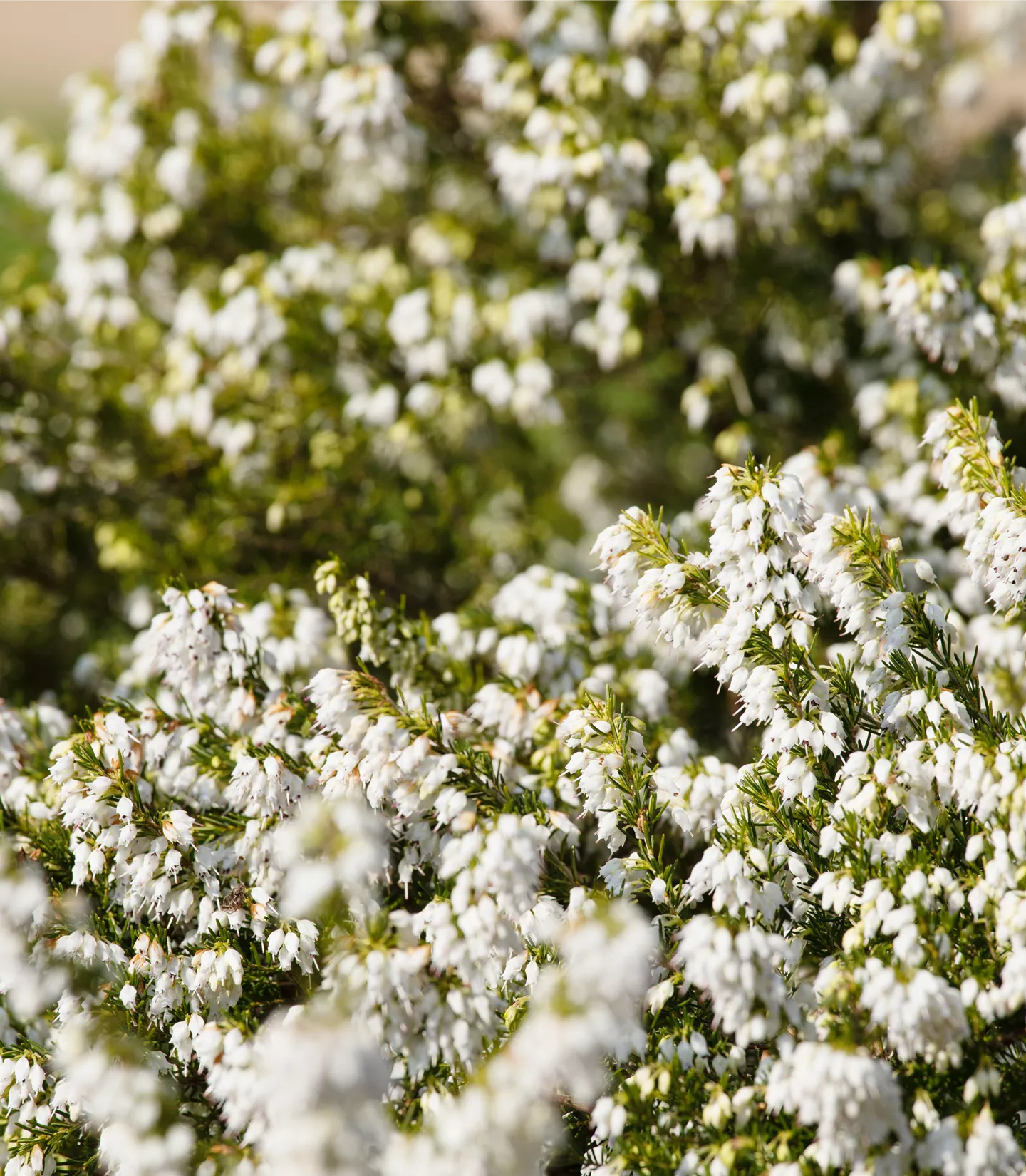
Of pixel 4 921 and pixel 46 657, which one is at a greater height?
pixel 46 657

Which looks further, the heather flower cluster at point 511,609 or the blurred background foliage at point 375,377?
the blurred background foliage at point 375,377

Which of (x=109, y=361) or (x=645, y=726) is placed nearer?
(x=645, y=726)

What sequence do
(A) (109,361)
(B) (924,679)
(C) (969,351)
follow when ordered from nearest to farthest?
(B) (924,679), (C) (969,351), (A) (109,361)

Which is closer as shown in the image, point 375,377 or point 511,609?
point 511,609

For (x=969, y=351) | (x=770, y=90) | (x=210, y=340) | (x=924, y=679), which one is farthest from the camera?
(x=210, y=340)

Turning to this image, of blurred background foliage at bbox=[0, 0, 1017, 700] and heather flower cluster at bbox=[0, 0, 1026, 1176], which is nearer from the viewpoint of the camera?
heather flower cluster at bbox=[0, 0, 1026, 1176]

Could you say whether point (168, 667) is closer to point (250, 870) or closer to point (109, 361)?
point (250, 870)

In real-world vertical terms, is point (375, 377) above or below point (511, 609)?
above

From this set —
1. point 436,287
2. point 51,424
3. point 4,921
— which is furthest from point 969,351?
point 51,424
